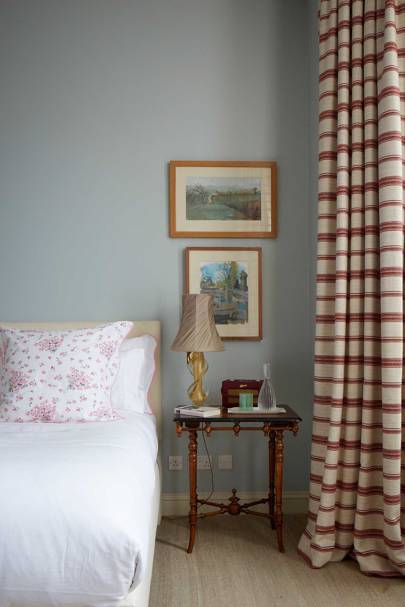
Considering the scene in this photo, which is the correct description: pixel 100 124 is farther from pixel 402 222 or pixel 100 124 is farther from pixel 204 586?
pixel 204 586

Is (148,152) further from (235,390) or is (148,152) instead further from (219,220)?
(235,390)

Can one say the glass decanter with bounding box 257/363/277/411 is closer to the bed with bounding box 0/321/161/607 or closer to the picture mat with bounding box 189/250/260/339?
the picture mat with bounding box 189/250/260/339

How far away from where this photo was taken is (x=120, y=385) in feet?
9.41

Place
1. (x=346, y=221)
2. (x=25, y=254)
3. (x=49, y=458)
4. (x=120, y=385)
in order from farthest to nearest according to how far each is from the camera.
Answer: (x=25, y=254) < (x=120, y=385) < (x=346, y=221) < (x=49, y=458)

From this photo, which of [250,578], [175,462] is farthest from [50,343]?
[250,578]

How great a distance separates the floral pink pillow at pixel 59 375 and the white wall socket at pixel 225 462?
910mm

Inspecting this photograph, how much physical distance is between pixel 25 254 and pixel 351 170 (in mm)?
1862

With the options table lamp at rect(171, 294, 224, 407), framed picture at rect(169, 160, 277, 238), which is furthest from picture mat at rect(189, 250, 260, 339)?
table lamp at rect(171, 294, 224, 407)

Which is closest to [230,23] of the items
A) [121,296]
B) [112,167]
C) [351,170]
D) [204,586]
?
Result: [112,167]

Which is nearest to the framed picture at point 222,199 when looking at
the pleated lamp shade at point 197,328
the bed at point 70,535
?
the pleated lamp shade at point 197,328

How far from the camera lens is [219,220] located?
324 cm

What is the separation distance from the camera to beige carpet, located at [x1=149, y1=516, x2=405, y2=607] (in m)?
2.21

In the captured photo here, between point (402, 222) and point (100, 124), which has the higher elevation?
point (100, 124)

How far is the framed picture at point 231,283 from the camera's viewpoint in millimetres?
3217
